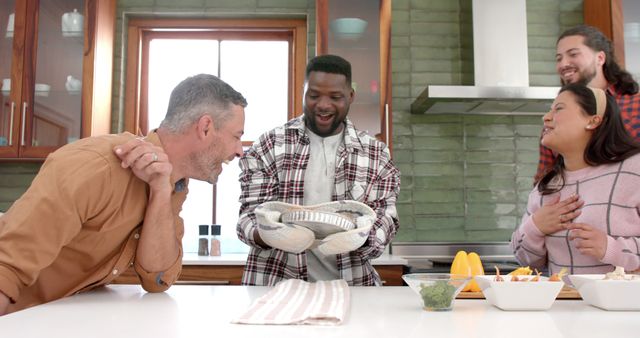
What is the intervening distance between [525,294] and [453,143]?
2524mm

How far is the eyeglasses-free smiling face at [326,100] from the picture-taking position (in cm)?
205

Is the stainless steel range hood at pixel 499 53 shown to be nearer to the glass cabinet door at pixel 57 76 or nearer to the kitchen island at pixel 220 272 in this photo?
the kitchen island at pixel 220 272

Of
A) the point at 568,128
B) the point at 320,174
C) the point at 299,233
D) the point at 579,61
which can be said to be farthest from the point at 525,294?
the point at 579,61

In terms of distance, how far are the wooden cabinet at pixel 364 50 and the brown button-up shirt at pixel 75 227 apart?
75.6 inches

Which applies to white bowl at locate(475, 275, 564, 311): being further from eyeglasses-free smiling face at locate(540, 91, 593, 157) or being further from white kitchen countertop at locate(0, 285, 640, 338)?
eyeglasses-free smiling face at locate(540, 91, 593, 157)

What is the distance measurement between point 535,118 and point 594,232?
2217 millimetres

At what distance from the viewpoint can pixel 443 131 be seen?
363cm

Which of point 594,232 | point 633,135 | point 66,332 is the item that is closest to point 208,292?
point 66,332

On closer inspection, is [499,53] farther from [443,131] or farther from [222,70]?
Answer: [222,70]

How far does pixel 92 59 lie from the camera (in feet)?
11.0

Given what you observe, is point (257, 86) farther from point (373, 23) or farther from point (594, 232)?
point (594, 232)

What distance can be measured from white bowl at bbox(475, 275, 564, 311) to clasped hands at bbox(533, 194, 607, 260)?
0.46 metres

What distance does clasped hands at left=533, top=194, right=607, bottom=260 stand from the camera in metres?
1.58

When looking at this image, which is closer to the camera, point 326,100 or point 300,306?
point 300,306
